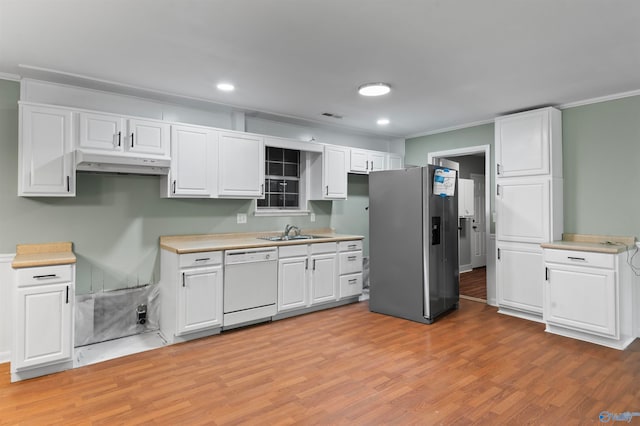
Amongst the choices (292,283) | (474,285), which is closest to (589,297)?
(474,285)

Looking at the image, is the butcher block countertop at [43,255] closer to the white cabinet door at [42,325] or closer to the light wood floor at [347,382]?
the white cabinet door at [42,325]

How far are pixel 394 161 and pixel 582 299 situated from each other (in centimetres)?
318

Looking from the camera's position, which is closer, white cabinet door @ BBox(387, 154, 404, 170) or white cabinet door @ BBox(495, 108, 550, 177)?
white cabinet door @ BBox(495, 108, 550, 177)

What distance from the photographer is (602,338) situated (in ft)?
11.4

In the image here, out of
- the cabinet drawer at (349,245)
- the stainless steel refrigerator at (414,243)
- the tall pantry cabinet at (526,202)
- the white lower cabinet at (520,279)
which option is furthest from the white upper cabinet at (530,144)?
the cabinet drawer at (349,245)

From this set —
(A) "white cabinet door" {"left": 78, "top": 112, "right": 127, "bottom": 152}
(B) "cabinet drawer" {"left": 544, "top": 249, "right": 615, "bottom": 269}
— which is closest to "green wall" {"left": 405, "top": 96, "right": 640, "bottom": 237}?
(B) "cabinet drawer" {"left": 544, "top": 249, "right": 615, "bottom": 269}

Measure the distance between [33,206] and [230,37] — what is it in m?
2.33

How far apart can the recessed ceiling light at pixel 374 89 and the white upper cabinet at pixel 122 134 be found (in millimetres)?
1963

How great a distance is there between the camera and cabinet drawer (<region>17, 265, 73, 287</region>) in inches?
105

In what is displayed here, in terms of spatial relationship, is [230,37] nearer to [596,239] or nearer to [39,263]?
[39,263]

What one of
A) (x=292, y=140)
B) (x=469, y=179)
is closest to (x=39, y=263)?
(x=292, y=140)

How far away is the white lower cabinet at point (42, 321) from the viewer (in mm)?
2664

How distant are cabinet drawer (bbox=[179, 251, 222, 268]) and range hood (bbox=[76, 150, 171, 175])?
889 mm

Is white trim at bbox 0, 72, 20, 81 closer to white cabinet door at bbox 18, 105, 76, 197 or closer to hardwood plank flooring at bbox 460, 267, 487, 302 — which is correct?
white cabinet door at bbox 18, 105, 76, 197
